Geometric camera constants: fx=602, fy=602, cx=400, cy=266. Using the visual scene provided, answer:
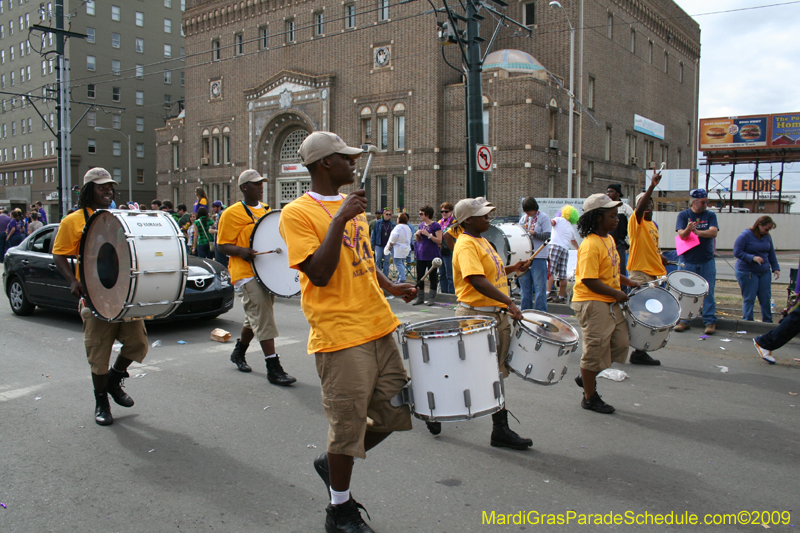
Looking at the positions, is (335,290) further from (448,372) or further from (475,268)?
(475,268)

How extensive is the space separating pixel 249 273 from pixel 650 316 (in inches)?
152

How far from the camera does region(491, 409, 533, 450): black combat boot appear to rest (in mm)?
4262

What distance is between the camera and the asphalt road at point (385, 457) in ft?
11.1

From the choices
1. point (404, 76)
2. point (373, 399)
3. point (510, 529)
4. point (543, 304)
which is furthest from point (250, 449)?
point (404, 76)

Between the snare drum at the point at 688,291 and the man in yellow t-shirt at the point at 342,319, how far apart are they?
538cm

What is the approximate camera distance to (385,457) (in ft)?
13.6

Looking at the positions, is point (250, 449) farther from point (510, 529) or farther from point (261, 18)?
point (261, 18)

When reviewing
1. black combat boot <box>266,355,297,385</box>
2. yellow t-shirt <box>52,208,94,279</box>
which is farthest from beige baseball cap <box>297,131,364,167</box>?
black combat boot <box>266,355,297,385</box>

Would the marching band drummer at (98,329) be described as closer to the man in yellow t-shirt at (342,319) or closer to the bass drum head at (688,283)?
the man in yellow t-shirt at (342,319)

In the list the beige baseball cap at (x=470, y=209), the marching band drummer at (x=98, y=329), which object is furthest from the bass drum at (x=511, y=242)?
the marching band drummer at (x=98, y=329)

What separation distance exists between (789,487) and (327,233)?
3.25 metres

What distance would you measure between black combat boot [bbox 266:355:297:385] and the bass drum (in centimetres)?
407

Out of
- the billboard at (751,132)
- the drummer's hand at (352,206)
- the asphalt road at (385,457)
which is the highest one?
the billboard at (751,132)

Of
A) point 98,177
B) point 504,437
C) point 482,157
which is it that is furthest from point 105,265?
point 482,157
